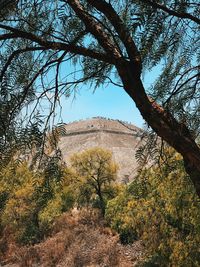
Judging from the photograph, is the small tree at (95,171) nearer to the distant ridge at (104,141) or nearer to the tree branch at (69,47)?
the distant ridge at (104,141)

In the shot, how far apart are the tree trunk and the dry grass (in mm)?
16178

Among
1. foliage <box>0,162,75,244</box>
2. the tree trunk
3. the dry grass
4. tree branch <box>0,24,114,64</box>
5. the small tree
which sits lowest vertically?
the tree trunk

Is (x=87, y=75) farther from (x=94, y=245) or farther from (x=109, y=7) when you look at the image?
(x=94, y=245)

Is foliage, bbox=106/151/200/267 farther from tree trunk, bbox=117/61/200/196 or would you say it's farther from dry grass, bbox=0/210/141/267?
tree trunk, bbox=117/61/200/196

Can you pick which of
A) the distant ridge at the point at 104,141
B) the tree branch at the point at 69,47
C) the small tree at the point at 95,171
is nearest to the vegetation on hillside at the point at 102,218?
the small tree at the point at 95,171

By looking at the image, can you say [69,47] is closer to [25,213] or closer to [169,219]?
[169,219]

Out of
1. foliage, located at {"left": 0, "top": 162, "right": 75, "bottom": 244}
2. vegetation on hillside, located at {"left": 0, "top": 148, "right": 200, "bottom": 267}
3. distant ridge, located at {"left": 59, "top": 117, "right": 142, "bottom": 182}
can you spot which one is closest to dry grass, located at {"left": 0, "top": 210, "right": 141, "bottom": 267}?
vegetation on hillside, located at {"left": 0, "top": 148, "right": 200, "bottom": 267}

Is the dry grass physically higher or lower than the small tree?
lower

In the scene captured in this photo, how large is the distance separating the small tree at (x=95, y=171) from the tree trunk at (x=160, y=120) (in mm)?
22769

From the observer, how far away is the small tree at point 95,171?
25.3 meters

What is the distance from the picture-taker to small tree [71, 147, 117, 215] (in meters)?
25.3

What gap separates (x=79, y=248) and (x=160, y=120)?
754 inches

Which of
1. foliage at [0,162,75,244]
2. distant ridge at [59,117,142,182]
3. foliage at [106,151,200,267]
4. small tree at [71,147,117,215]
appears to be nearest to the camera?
foliage at [106,151,200,267]

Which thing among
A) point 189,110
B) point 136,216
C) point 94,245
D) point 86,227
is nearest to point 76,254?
point 94,245
